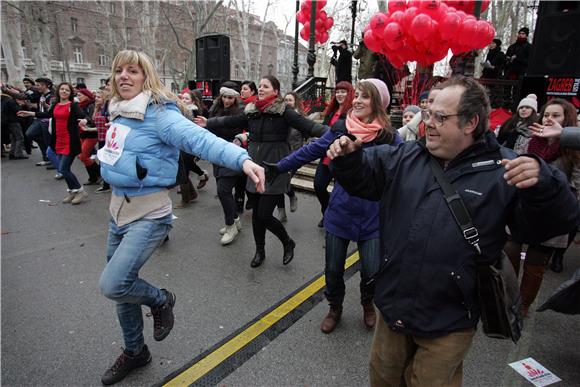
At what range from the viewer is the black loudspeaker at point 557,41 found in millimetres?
5562

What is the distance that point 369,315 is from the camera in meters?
3.05

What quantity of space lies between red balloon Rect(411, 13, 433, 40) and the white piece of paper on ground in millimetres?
6635

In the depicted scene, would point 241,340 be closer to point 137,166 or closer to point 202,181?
point 137,166

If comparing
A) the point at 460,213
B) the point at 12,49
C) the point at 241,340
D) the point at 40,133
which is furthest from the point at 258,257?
the point at 12,49

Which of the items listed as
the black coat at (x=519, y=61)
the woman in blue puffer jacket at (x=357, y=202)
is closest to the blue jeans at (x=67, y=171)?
the woman in blue puffer jacket at (x=357, y=202)

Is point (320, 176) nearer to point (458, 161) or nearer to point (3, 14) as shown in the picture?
point (458, 161)

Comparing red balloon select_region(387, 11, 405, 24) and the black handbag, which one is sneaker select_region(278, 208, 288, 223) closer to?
the black handbag

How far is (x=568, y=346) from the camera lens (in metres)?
2.85

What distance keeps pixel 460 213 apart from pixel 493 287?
332 millimetres

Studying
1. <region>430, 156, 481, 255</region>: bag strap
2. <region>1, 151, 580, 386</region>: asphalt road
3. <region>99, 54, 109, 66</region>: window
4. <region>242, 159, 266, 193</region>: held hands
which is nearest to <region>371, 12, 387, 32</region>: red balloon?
<region>1, 151, 580, 386</region>: asphalt road

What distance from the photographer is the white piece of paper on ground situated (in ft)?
8.10

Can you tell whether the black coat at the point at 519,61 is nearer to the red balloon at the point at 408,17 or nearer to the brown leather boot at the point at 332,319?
the red balloon at the point at 408,17

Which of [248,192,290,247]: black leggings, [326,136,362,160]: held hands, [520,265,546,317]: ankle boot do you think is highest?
[326,136,362,160]: held hands

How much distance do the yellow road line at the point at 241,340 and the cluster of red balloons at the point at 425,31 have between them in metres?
6.21
